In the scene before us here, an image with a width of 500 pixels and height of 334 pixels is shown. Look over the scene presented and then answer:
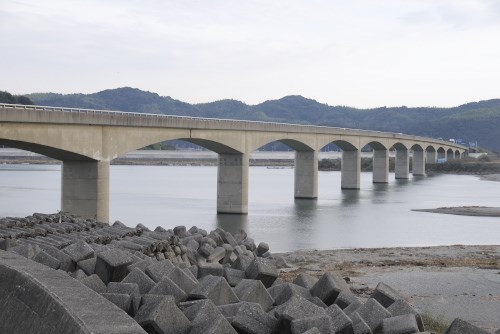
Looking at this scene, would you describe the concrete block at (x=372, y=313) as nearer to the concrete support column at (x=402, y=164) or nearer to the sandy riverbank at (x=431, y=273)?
the sandy riverbank at (x=431, y=273)

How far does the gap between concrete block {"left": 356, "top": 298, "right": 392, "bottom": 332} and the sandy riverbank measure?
1938mm

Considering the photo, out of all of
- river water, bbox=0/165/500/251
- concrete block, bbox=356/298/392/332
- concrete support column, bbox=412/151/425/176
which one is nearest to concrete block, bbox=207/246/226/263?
concrete block, bbox=356/298/392/332

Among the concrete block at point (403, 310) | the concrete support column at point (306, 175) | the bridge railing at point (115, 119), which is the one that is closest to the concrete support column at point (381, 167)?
the concrete support column at point (306, 175)

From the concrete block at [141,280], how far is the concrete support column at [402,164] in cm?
9223

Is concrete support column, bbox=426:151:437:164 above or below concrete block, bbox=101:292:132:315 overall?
above

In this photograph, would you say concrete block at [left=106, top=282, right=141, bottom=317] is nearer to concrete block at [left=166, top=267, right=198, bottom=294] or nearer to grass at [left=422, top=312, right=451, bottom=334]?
concrete block at [left=166, top=267, right=198, bottom=294]

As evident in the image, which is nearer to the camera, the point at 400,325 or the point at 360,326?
the point at 400,325

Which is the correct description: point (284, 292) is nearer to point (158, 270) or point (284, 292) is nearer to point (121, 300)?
point (158, 270)

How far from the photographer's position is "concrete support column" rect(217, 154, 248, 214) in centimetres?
4338

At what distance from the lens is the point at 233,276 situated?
1098cm

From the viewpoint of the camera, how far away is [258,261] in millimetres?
11188

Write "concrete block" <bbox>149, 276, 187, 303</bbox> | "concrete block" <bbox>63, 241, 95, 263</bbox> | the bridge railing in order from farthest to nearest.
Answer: the bridge railing < "concrete block" <bbox>63, 241, 95, 263</bbox> < "concrete block" <bbox>149, 276, 187, 303</bbox>

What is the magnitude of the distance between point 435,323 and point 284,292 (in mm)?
2961

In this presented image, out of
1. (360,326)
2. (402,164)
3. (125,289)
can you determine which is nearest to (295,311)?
(360,326)
